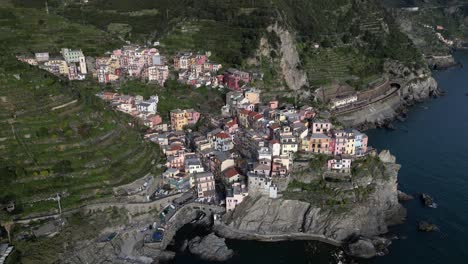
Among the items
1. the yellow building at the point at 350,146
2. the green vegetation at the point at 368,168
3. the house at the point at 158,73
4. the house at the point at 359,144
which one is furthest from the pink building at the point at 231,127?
the house at the point at 158,73

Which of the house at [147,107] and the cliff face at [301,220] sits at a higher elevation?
the house at [147,107]

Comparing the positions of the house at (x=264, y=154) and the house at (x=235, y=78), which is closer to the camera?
the house at (x=264, y=154)

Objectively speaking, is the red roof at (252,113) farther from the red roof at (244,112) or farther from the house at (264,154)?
the house at (264,154)

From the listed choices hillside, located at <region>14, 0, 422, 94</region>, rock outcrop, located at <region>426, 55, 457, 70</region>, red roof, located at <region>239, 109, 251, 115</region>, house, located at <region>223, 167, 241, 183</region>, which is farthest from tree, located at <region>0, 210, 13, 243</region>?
rock outcrop, located at <region>426, 55, 457, 70</region>

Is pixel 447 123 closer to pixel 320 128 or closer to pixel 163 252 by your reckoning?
pixel 320 128

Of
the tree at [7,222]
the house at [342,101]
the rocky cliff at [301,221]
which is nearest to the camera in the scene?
the tree at [7,222]

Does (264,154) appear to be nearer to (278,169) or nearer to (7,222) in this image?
(278,169)

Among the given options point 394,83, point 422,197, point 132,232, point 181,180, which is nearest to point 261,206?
point 181,180
